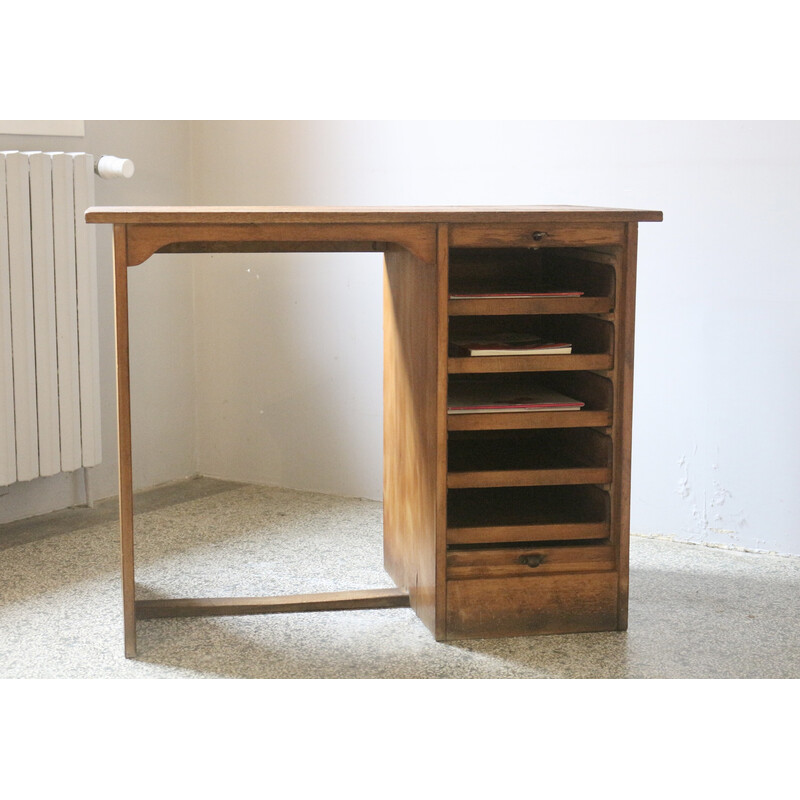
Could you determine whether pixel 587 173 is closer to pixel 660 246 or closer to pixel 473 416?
pixel 660 246

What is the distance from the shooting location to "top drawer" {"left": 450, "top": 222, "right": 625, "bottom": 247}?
2.10m

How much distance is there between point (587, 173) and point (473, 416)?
1039 mm

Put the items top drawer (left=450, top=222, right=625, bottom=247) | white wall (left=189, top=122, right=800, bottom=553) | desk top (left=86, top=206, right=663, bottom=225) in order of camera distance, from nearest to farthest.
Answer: desk top (left=86, top=206, right=663, bottom=225)
top drawer (left=450, top=222, right=625, bottom=247)
white wall (left=189, top=122, right=800, bottom=553)

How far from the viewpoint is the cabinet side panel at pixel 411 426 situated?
216cm

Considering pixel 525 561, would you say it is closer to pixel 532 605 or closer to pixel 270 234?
pixel 532 605

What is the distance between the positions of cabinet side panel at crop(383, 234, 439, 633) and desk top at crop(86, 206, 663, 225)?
0.07 m

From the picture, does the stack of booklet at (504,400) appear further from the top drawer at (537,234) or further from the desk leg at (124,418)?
the desk leg at (124,418)

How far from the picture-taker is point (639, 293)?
9.53ft

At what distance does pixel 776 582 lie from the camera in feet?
8.45

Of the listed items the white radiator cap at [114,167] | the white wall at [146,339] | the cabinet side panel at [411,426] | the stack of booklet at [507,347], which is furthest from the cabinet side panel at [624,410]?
the white wall at [146,339]

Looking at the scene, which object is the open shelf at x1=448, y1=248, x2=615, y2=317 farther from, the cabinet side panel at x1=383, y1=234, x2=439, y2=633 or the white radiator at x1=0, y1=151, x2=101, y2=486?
the white radiator at x1=0, y1=151, x2=101, y2=486

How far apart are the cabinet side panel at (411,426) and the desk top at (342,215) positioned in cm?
7

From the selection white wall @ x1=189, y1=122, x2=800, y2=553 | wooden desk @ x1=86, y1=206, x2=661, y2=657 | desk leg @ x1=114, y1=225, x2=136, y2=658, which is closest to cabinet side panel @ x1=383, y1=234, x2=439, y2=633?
wooden desk @ x1=86, y1=206, x2=661, y2=657

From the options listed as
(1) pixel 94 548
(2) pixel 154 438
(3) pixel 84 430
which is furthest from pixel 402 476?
(2) pixel 154 438
